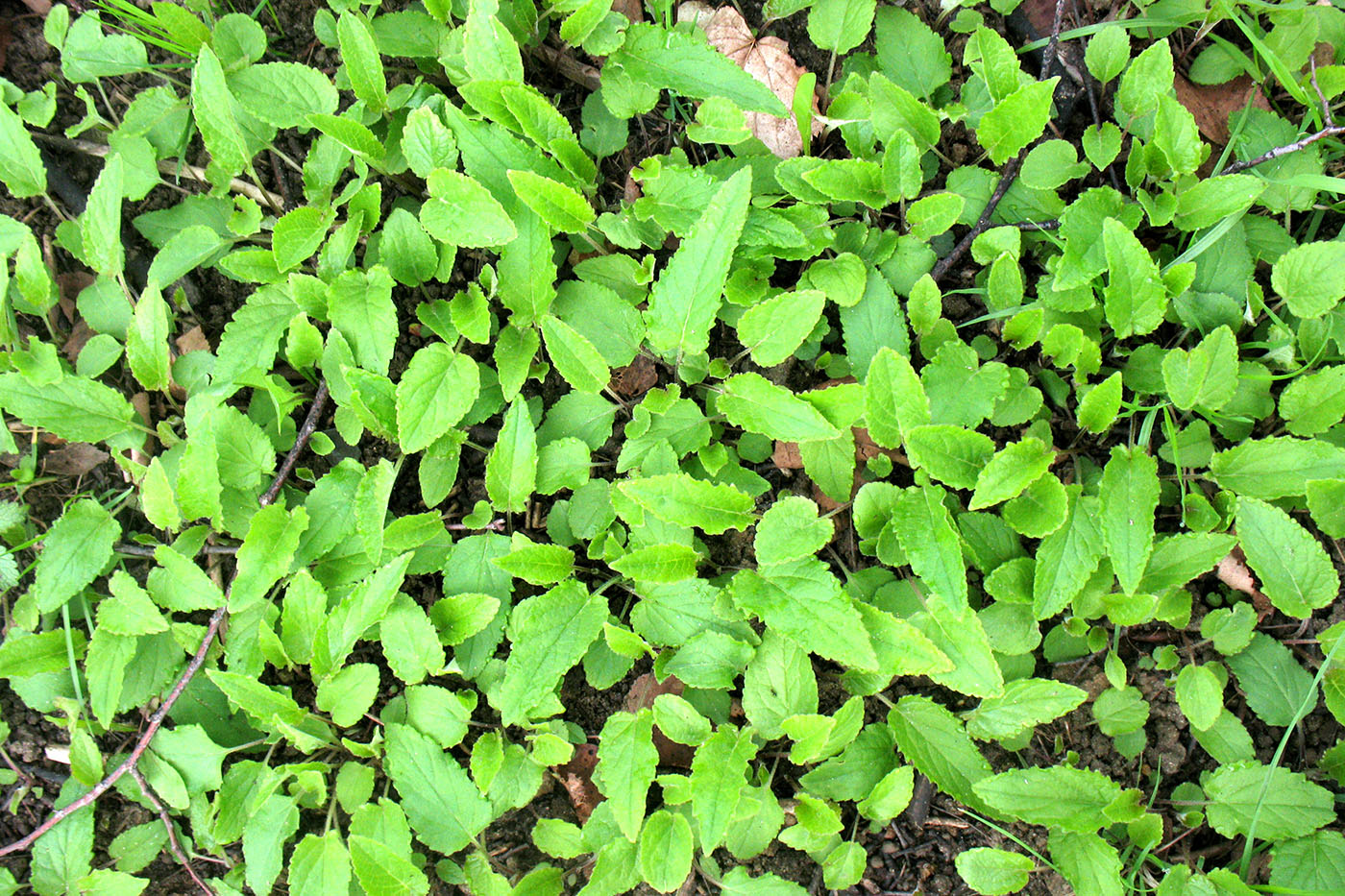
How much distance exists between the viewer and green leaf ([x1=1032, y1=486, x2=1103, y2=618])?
233 cm

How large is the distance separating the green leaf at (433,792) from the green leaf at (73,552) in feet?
3.28

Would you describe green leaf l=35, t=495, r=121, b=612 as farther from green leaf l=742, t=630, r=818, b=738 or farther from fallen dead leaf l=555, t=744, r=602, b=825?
green leaf l=742, t=630, r=818, b=738

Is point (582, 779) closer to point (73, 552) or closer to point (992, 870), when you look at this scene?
point (992, 870)

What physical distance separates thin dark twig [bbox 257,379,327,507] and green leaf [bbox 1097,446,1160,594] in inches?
89.0

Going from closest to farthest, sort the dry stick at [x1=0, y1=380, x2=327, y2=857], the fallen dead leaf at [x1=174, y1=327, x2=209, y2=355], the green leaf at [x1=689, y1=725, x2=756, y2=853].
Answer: the green leaf at [x1=689, y1=725, x2=756, y2=853] → the dry stick at [x1=0, y1=380, x2=327, y2=857] → the fallen dead leaf at [x1=174, y1=327, x2=209, y2=355]

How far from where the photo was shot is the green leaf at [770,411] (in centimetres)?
231

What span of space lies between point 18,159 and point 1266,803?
408 cm

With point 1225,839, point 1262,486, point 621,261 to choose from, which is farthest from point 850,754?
point 621,261

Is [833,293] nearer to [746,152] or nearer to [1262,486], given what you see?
[746,152]

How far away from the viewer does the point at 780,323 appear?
7.84 feet

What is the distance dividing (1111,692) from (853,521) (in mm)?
891

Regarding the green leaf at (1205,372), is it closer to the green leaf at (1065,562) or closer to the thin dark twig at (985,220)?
the green leaf at (1065,562)

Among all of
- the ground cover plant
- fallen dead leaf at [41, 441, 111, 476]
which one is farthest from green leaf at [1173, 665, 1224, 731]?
fallen dead leaf at [41, 441, 111, 476]

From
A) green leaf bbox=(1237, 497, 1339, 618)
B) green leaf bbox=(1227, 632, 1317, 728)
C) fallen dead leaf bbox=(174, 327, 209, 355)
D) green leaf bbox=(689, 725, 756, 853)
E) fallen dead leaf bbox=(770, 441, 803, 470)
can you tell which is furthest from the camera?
fallen dead leaf bbox=(174, 327, 209, 355)
